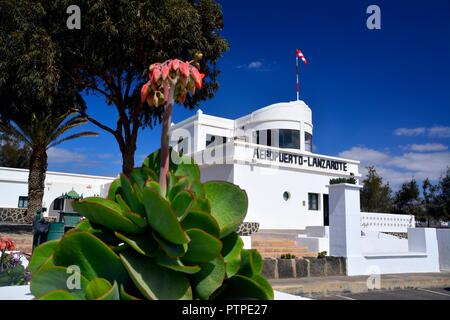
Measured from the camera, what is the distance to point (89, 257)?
1044mm

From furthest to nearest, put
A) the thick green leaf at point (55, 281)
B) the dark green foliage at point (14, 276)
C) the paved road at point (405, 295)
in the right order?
the paved road at point (405, 295), the dark green foliage at point (14, 276), the thick green leaf at point (55, 281)

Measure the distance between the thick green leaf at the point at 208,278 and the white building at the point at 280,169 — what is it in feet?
52.3

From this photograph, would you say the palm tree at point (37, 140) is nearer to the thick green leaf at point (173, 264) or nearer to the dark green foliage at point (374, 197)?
the thick green leaf at point (173, 264)

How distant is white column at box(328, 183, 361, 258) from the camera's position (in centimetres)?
1027

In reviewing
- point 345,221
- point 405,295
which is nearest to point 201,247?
point 405,295

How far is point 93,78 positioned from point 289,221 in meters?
11.0

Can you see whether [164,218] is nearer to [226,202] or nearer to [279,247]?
[226,202]

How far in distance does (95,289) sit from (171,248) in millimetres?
211

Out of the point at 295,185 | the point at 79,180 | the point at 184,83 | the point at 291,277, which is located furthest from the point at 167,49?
the point at 79,180

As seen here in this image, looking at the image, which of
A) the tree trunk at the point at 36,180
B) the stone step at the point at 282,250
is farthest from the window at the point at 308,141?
the tree trunk at the point at 36,180

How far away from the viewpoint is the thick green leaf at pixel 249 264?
1168mm

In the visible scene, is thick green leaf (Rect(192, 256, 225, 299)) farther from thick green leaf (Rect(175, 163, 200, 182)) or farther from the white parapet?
the white parapet

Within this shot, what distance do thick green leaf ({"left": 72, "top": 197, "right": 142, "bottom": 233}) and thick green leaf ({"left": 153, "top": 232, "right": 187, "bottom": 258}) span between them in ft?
0.29
